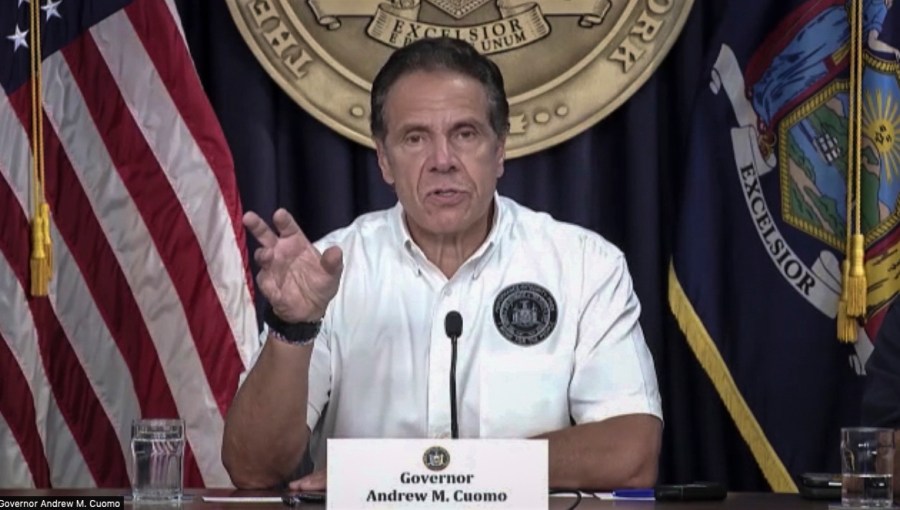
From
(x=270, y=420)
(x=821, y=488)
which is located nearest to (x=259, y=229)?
(x=270, y=420)

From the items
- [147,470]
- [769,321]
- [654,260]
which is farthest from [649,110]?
[147,470]

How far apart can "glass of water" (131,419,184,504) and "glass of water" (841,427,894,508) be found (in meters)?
1.11

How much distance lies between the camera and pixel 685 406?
4.20 meters

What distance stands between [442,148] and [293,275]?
21.7 inches

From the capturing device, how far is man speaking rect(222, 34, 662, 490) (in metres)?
3.09

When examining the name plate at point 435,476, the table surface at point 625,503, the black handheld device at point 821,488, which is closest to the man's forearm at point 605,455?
the table surface at point 625,503

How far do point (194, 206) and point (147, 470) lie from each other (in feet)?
5.13

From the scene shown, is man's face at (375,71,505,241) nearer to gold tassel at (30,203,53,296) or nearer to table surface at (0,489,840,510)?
table surface at (0,489,840,510)

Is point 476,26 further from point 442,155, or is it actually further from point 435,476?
point 435,476

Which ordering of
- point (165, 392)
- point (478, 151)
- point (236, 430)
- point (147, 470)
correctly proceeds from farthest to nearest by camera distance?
point (165, 392)
point (478, 151)
point (236, 430)
point (147, 470)

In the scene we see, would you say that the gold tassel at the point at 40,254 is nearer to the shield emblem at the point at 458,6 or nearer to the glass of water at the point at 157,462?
the shield emblem at the point at 458,6

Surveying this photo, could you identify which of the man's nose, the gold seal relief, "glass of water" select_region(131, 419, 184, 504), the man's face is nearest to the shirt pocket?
the man's face

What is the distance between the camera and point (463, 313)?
3195 millimetres

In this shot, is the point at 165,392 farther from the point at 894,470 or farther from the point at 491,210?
Answer: the point at 894,470
